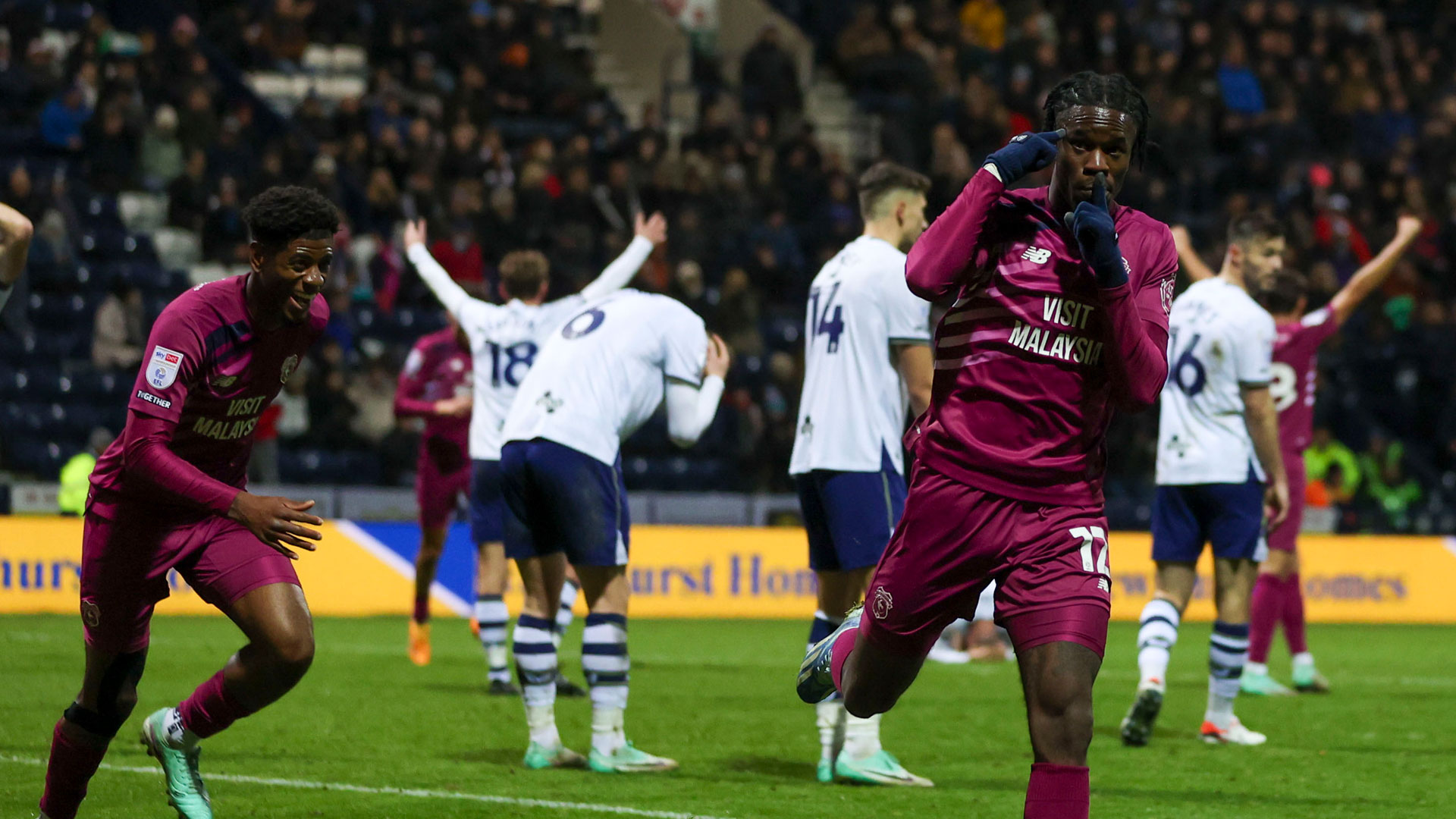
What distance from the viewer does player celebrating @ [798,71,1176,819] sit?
4.63 meters

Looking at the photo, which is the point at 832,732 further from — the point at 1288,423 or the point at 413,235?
the point at 1288,423

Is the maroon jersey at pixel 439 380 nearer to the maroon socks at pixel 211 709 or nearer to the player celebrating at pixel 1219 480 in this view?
the player celebrating at pixel 1219 480

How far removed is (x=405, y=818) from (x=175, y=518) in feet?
4.63

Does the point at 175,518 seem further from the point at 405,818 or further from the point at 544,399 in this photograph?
the point at 544,399

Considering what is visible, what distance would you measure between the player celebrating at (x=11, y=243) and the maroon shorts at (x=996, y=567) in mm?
2894

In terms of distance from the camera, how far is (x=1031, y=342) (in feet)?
15.7

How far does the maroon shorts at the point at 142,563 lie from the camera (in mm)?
5613

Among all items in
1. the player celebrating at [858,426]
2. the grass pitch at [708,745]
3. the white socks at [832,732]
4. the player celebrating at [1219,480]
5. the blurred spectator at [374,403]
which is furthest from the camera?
the blurred spectator at [374,403]

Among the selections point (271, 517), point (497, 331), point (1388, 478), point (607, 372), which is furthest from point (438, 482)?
point (1388, 478)

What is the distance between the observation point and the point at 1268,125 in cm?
2503

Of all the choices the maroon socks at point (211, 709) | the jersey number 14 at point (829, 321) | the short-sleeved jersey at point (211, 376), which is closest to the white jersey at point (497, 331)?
the jersey number 14 at point (829, 321)

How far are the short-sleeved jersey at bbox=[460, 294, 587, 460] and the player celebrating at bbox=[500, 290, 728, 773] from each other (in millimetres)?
1930

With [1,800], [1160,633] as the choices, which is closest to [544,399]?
[1,800]

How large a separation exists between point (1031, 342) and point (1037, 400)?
6.2 inches
